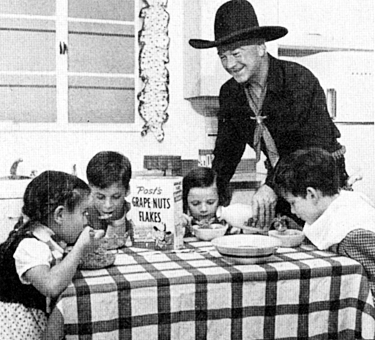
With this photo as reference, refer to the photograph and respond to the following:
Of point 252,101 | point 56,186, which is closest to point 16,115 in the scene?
point 252,101

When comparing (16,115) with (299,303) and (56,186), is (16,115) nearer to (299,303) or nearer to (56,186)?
(56,186)

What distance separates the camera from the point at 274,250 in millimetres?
1233

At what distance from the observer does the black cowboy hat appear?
2.06 meters

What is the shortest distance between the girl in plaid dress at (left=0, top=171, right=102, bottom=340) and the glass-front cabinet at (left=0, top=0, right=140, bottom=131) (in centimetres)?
119

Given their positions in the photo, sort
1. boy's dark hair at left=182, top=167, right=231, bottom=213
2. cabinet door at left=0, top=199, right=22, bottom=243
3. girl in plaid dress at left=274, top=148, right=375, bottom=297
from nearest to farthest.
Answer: girl in plaid dress at left=274, top=148, right=375, bottom=297
boy's dark hair at left=182, top=167, right=231, bottom=213
cabinet door at left=0, top=199, right=22, bottom=243

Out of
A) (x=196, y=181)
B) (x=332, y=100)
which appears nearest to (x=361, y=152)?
(x=332, y=100)

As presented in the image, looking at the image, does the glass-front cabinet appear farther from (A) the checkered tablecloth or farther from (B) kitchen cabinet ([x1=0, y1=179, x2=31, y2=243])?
(A) the checkered tablecloth

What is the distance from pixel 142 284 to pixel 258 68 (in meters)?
1.21

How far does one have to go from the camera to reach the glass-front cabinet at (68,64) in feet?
8.27

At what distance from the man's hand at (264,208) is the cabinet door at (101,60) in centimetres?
118

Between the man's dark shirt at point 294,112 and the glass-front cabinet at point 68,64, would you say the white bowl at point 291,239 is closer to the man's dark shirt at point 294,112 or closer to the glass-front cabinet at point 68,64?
the man's dark shirt at point 294,112

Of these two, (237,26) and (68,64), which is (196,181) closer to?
(237,26)

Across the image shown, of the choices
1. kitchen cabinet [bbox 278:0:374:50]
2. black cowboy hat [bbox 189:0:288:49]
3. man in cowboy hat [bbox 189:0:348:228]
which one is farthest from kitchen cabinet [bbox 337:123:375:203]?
black cowboy hat [bbox 189:0:288:49]

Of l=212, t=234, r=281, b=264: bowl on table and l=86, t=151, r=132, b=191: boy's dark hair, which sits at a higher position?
l=86, t=151, r=132, b=191: boy's dark hair
